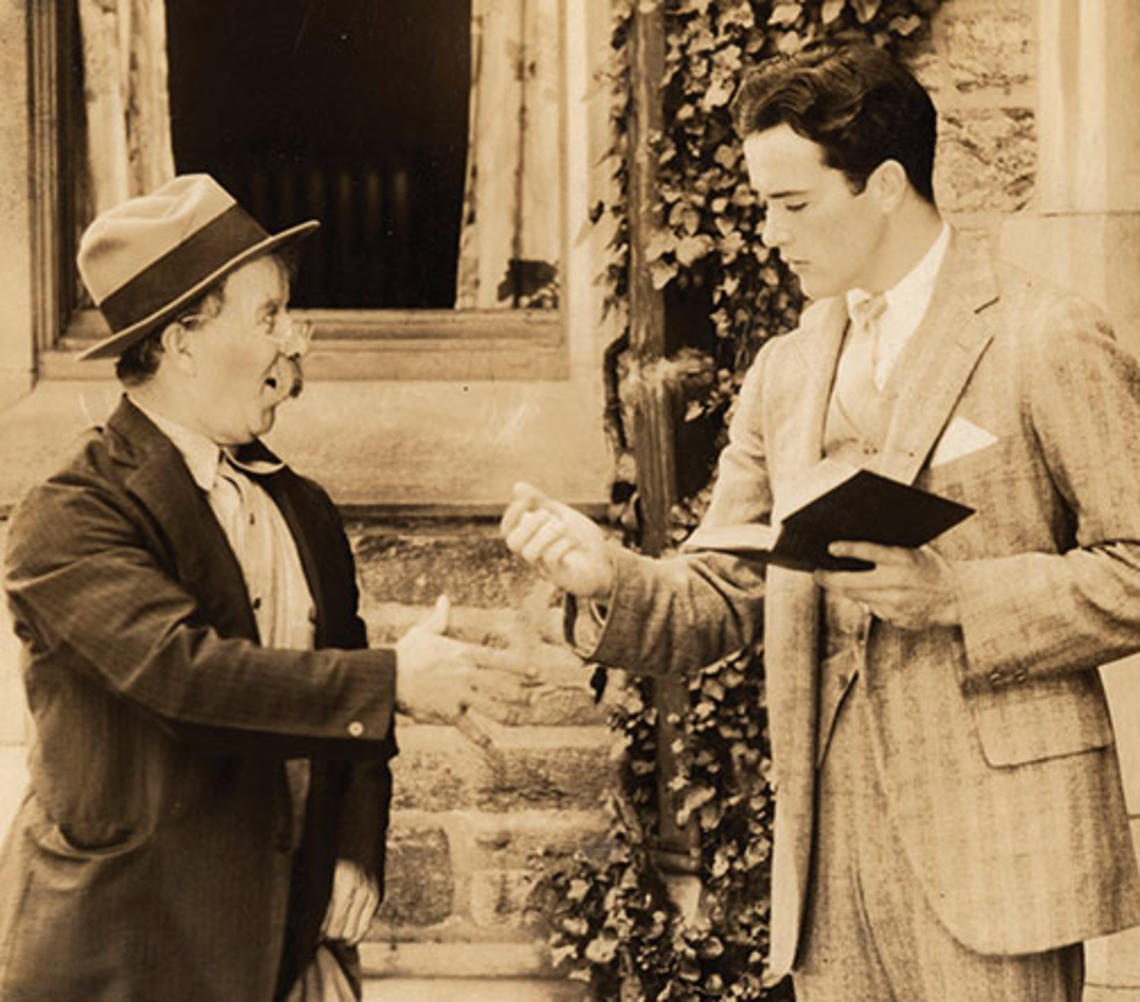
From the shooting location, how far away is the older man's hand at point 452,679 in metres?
2.91

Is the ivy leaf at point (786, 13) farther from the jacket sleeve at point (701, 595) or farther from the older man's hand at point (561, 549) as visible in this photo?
the older man's hand at point (561, 549)

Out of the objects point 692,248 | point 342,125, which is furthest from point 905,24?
point 342,125

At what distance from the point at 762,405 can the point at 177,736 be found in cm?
97

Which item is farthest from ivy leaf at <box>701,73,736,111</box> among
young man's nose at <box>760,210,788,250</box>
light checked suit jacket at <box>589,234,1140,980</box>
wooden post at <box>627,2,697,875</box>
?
light checked suit jacket at <box>589,234,1140,980</box>

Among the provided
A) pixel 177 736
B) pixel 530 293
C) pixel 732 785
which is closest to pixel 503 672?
pixel 177 736

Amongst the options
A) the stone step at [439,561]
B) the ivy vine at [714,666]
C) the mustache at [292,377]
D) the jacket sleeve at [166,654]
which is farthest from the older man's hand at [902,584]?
the stone step at [439,561]

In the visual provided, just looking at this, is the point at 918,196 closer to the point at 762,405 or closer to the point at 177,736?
the point at 762,405

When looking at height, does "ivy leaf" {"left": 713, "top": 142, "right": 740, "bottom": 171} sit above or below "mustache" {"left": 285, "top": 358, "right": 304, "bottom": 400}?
above

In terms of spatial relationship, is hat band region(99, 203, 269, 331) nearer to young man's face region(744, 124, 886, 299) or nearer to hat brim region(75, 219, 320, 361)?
hat brim region(75, 219, 320, 361)

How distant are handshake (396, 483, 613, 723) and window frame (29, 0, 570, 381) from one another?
238 centimetres

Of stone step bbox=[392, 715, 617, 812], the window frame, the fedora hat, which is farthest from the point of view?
the window frame

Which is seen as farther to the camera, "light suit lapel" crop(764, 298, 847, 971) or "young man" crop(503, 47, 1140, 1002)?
"light suit lapel" crop(764, 298, 847, 971)

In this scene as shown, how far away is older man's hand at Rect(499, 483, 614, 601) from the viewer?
3.03 metres

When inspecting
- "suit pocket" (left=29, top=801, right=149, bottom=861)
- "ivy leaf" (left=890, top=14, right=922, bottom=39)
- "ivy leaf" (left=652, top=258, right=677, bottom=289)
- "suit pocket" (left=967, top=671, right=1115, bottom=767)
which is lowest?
"suit pocket" (left=29, top=801, right=149, bottom=861)
